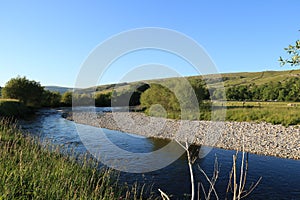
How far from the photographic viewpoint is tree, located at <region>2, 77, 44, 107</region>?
5765cm

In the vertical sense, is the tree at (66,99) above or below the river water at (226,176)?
above

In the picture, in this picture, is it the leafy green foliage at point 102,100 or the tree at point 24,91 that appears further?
the leafy green foliage at point 102,100

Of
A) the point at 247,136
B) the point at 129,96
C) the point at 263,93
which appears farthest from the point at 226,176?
the point at 263,93

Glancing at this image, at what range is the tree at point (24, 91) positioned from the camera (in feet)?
189

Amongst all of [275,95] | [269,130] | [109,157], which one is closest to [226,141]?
[269,130]

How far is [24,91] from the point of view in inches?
2346

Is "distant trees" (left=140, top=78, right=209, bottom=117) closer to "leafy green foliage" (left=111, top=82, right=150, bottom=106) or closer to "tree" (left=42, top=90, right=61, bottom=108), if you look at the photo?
"leafy green foliage" (left=111, top=82, right=150, bottom=106)

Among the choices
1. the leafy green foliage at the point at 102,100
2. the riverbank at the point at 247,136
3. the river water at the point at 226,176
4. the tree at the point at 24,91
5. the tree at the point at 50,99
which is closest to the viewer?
the river water at the point at 226,176

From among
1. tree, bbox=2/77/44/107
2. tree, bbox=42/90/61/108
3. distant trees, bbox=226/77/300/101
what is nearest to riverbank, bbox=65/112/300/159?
tree, bbox=2/77/44/107

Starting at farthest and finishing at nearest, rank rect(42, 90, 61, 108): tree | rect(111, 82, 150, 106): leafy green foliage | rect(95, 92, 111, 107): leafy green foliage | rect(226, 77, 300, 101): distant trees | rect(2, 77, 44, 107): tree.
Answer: rect(95, 92, 111, 107): leafy green foliage < rect(226, 77, 300, 101): distant trees < rect(111, 82, 150, 106): leafy green foliage < rect(42, 90, 61, 108): tree < rect(2, 77, 44, 107): tree

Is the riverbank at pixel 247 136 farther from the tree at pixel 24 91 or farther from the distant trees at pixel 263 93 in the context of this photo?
the distant trees at pixel 263 93

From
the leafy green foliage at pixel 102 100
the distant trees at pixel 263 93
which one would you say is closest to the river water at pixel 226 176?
the distant trees at pixel 263 93

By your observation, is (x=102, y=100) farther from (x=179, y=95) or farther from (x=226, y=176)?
(x=226, y=176)

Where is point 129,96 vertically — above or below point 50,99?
above
